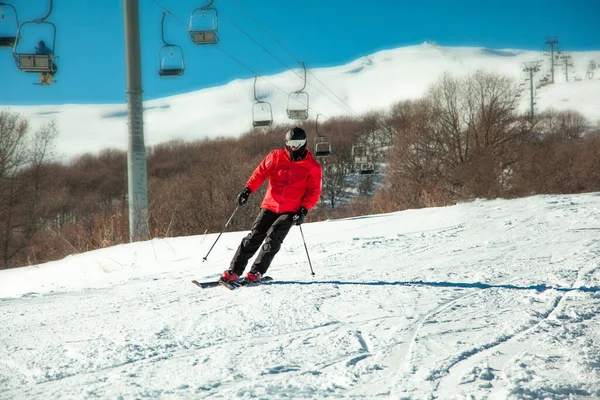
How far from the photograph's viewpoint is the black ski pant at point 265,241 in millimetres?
5062

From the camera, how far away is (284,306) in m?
3.90

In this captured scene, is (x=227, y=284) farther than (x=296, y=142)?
No

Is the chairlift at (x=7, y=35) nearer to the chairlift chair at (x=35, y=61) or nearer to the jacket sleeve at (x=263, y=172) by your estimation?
the chairlift chair at (x=35, y=61)

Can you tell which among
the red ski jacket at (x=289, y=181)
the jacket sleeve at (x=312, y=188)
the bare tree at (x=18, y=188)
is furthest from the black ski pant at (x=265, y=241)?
the bare tree at (x=18, y=188)

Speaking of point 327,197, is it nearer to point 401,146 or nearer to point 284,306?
point 401,146

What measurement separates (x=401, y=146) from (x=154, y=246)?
33.2 meters

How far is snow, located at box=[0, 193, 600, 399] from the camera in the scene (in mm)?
2406

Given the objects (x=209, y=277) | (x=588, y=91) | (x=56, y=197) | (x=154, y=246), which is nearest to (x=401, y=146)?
(x=56, y=197)

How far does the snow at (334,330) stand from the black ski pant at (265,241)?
33cm

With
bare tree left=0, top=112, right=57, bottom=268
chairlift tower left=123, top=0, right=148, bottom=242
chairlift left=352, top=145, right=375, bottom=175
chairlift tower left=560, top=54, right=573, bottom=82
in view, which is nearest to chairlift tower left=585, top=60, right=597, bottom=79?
chairlift tower left=560, top=54, right=573, bottom=82

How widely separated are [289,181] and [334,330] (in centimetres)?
222

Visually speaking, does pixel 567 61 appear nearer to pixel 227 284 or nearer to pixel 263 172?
pixel 263 172

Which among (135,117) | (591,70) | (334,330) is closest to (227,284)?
(334,330)

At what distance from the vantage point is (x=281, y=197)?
518 cm
